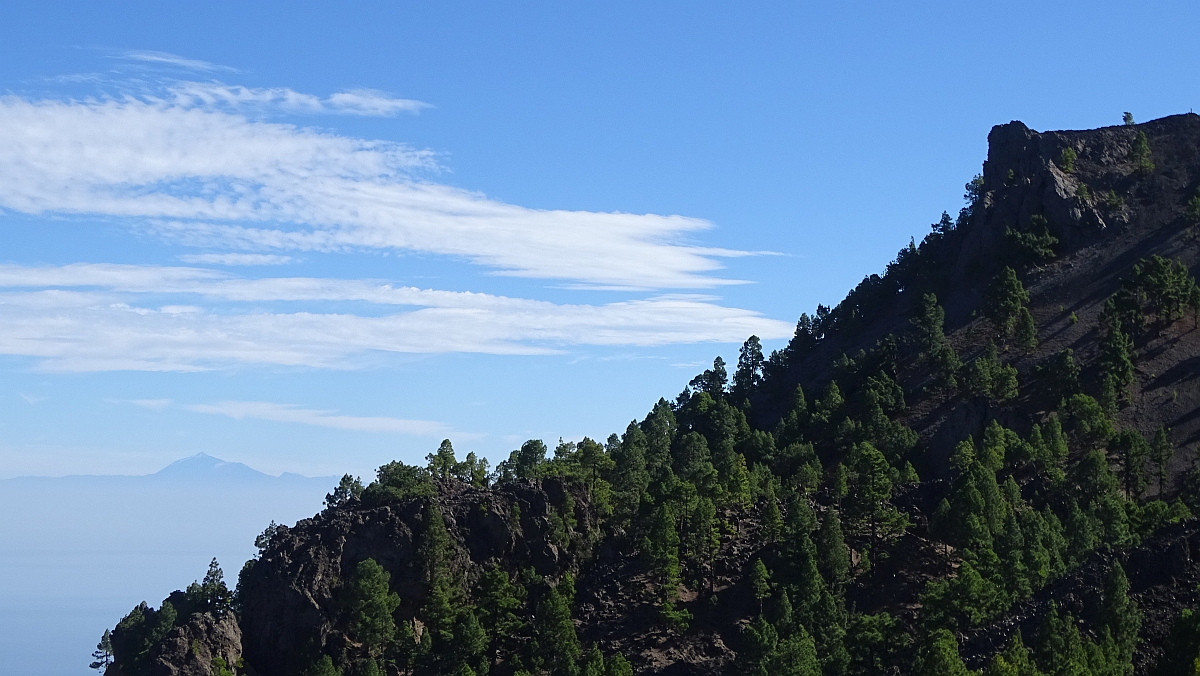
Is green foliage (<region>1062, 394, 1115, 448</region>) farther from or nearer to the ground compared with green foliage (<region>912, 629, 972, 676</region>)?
farther from the ground

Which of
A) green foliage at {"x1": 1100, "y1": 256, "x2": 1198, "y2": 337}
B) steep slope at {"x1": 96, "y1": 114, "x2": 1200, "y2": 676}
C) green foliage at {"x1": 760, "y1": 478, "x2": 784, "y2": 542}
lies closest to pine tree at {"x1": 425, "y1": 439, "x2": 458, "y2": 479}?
steep slope at {"x1": 96, "y1": 114, "x2": 1200, "y2": 676}

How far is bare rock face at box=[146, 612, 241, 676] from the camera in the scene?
145625mm

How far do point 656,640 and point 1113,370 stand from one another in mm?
82375

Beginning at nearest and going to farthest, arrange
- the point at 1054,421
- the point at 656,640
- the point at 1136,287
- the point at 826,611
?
the point at 826,611 < the point at 656,640 < the point at 1054,421 < the point at 1136,287

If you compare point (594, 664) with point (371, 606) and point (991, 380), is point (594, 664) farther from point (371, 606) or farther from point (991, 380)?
point (991, 380)

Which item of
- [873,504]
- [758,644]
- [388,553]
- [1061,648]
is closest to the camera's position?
[1061,648]

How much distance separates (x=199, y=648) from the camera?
147750 millimetres

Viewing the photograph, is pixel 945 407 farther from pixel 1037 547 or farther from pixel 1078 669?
pixel 1078 669

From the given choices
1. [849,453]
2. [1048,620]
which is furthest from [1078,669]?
[849,453]

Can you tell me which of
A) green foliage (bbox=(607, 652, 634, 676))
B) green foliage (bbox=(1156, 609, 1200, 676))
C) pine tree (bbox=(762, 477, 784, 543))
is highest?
pine tree (bbox=(762, 477, 784, 543))

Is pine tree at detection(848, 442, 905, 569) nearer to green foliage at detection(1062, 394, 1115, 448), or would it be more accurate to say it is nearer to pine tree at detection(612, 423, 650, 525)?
pine tree at detection(612, 423, 650, 525)

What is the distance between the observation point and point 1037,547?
134m

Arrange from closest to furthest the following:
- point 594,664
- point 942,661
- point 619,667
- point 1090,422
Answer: point 942,661, point 594,664, point 619,667, point 1090,422

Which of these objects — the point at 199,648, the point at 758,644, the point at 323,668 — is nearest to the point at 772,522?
the point at 758,644
